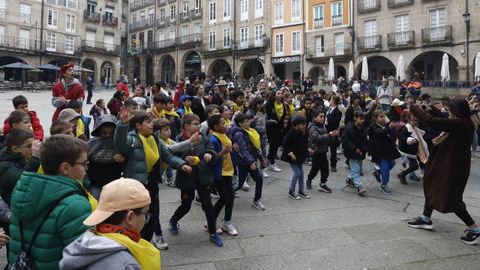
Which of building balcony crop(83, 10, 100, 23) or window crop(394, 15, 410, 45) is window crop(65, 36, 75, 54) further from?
window crop(394, 15, 410, 45)

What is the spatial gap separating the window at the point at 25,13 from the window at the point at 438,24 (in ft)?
124

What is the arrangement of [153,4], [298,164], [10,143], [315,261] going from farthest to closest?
[153,4]
[298,164]
[315,261]
[10,143]

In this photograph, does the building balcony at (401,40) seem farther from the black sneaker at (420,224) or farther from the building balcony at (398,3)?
the black sneaker at (420,224)

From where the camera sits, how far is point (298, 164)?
698 centimetres

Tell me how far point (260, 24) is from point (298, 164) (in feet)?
111

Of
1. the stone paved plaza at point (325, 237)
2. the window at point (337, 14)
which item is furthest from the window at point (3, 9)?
the stone paved plaza at point (325, 237)

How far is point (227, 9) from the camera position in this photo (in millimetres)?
41594

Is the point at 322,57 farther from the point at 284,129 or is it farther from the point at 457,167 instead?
the point at 457,167

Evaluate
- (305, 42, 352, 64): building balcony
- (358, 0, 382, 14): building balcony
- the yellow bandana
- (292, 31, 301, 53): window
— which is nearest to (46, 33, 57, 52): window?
(292, 31, 301, 53): window

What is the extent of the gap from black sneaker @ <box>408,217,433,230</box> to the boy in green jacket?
4663 mm

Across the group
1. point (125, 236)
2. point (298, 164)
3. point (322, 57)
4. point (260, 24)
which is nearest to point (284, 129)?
point (298, 164)

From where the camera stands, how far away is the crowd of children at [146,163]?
7.07ft

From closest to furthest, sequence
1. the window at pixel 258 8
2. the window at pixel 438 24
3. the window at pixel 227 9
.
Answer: the window at pixel 438 24 < the window at pixel 258 8 < the window at pixel 227 9

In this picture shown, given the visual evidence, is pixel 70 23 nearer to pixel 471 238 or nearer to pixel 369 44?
pixel 369 44
